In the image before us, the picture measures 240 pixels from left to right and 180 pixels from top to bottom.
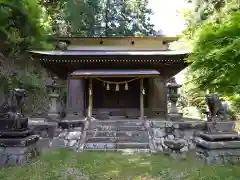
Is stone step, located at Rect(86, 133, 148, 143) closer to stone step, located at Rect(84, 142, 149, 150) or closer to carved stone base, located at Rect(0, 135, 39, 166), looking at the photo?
stone step, located at Rect(84, 142, 149, 150)

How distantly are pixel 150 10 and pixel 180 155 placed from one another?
2791 cm

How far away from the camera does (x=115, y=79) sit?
14.2 m

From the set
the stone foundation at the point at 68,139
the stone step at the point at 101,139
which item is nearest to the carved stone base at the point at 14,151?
the stone foundation at the point at 68,139

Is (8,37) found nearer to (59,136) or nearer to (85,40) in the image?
(85,40)

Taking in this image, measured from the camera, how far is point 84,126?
10766 millimetres

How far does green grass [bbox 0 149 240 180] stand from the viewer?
583cm

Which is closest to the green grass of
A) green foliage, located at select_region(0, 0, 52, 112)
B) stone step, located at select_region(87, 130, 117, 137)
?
stone step, located at select_region(87, 130, 117, 137)

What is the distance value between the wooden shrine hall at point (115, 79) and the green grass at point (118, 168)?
17.5 ft

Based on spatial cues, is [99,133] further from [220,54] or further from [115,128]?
[220,54]

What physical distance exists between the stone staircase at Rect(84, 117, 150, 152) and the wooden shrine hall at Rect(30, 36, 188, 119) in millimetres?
2223

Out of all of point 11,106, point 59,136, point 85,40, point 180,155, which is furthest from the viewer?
point 85,40

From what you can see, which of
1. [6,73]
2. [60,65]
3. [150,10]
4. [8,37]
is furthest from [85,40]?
[150,10]

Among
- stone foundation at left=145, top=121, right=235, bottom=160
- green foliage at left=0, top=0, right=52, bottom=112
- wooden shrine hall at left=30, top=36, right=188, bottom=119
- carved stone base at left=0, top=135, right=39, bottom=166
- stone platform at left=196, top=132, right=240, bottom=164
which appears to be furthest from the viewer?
green foliage at left=0, top=0, right=52, bottom=112

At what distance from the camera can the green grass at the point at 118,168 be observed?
229 inches
